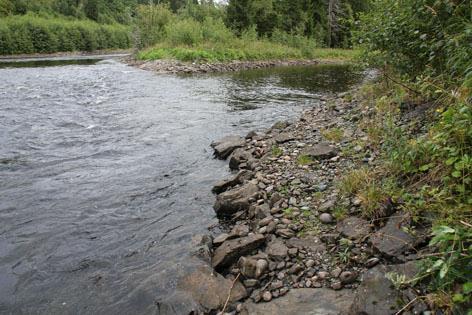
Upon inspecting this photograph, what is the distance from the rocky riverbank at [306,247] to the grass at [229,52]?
2342 cm

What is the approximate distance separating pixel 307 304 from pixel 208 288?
120cm

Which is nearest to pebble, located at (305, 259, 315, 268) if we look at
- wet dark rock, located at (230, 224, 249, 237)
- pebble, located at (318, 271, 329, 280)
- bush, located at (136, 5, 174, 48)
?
pebble, located at (318, 271, 329, 280)

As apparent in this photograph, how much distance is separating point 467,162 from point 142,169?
6544 millimetres

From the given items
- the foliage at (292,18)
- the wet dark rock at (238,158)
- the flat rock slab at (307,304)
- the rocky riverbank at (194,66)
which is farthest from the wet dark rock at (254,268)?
the foliage at (292,18)

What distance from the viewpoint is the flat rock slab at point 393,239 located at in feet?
12.3

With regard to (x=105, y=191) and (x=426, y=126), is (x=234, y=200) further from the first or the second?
(x=426, y=126)

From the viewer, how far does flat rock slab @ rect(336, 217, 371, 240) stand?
14.4 ft

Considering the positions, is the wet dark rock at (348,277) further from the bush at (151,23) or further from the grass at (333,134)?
the bush at (151,23)

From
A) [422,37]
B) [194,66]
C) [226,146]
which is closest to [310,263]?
[422,37]

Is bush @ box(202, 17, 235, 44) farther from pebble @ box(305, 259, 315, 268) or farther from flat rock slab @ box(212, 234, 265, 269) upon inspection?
pebble @ box(305, 259, 315, 268)

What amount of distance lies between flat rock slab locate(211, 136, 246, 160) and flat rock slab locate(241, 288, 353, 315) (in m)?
5.33

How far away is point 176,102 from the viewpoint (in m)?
15.5

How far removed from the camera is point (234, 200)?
6098mm

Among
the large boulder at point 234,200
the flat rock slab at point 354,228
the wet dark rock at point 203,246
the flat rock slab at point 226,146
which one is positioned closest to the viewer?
the flat rock slab at point 354,228
